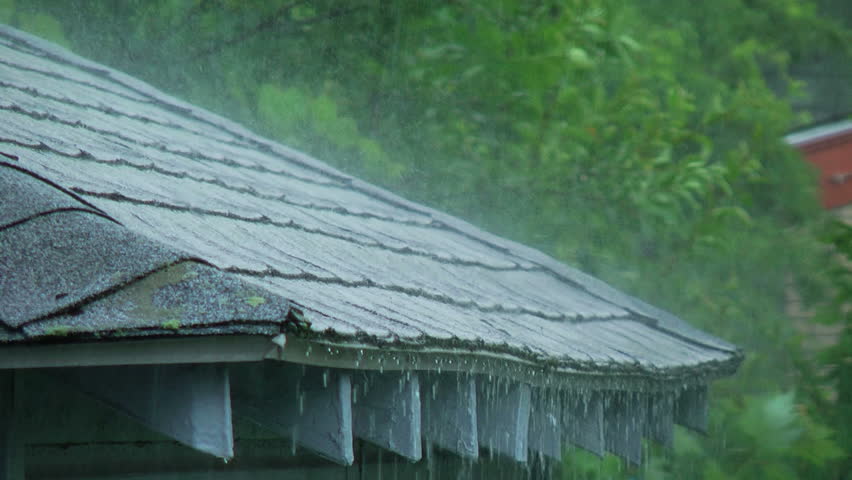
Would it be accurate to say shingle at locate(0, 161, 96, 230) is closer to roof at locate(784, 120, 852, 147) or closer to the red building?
roof at locate(784, 120, 852, 147)

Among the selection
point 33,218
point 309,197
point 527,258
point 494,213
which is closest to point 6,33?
point 309,197

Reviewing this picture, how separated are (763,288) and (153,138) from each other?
24.8 ft

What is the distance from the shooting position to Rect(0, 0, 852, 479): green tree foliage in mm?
7059

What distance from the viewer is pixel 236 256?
237cm

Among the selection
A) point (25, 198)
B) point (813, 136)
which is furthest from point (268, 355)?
point (813, 136)

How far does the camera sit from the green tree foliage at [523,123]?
706cm

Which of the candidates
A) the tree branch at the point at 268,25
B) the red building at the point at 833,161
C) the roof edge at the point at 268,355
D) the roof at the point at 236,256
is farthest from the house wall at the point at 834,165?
the roof edge at the point at 268,355

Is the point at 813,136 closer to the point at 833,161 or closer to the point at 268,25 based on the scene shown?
the point at 833,161

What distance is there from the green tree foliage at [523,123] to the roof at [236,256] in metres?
2.20

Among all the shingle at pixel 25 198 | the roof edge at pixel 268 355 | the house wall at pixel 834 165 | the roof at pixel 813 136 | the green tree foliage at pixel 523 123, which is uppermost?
the roof at pixel 813 136

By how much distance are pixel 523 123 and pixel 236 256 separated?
17.4 ft

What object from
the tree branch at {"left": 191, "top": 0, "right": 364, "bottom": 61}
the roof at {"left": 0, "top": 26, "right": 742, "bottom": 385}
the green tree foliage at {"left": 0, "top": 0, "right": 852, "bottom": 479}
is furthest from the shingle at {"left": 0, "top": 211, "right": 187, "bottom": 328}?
the tree branch at {"left": 191, "top": 0, "right": 364, "bottom": 61}

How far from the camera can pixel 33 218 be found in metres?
1.94

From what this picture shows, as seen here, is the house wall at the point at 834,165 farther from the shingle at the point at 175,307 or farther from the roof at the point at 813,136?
the shingle at the point at 175,307
